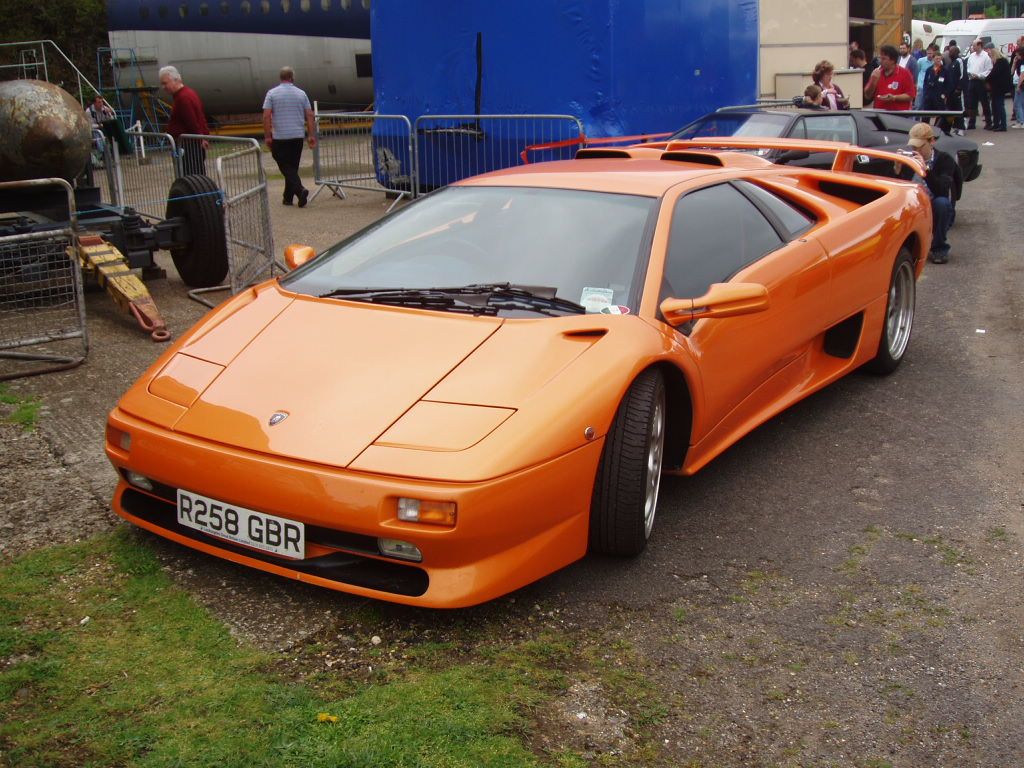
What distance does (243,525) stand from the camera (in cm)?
322

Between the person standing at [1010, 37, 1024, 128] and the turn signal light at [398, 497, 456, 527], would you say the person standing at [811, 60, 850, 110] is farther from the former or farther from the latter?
the person standing at [1010, 37, 1024, 128]

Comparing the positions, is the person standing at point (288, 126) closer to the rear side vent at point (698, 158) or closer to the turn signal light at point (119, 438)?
the rear side vent at point (698, 158)

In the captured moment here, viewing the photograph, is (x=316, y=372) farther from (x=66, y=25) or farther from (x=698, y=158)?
(x=66, y=25)

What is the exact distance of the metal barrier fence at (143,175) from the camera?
30.4ft

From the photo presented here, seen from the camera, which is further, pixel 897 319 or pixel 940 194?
pixel 940 194

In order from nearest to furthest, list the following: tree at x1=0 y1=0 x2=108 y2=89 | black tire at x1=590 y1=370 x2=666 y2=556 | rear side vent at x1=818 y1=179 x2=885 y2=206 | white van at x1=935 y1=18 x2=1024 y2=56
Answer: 1. black tire at x1=590 y1=370 x2=666 y2=556
2. rear side vent at x1=818 y1=179 x2=885 y2=206
3. tree at x1=0 y1=0 x2=108 y2=89
4. white van at x1=935 y1=18 x2=1024 y2=56

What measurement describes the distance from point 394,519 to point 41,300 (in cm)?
409

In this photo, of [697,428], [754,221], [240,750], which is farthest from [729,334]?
[240,750]

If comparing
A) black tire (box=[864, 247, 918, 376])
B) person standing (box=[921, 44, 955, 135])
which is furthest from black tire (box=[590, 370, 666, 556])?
person standing (box=[921, 44, 955, 135])

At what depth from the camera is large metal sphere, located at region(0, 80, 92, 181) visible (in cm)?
761

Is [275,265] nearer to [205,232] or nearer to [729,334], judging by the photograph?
[205,232]

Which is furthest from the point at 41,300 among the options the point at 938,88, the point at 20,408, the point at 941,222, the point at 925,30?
the point at 925,30

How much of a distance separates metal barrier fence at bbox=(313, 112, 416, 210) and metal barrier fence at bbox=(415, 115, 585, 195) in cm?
21

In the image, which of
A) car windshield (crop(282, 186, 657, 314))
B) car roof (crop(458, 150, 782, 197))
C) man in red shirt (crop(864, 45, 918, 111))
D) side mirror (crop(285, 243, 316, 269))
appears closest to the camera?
car windshield (crop(282, 186, 657, 314))
